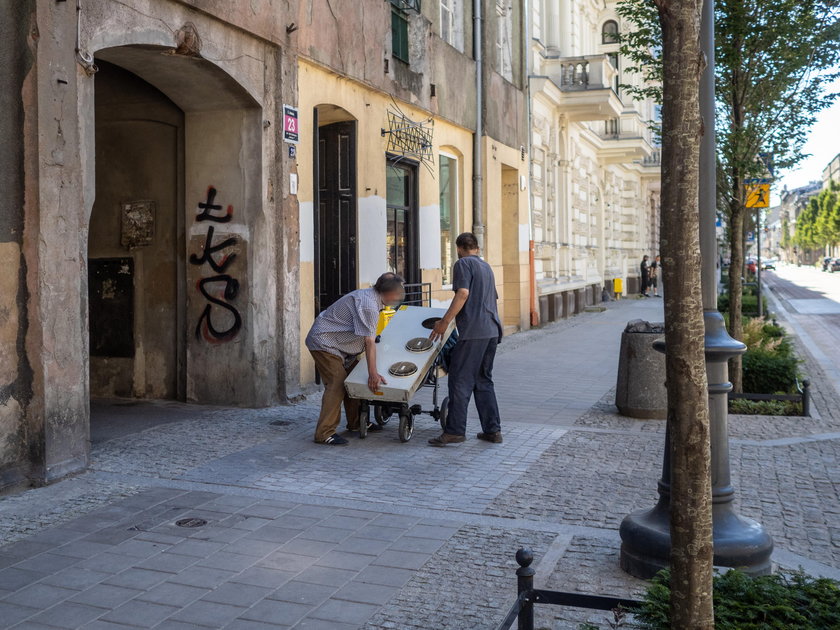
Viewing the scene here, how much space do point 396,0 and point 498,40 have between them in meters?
5.85

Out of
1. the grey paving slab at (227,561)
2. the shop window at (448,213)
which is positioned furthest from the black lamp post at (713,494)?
the shop window at (448,213)

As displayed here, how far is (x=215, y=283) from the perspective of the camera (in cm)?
1030

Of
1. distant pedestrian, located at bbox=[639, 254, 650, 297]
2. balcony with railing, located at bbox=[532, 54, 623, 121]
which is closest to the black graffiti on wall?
balcony with railing, located at bbox=[532, 54, 623, 121]

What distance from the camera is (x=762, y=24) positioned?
1030cm

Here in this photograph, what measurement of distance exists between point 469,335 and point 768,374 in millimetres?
4434

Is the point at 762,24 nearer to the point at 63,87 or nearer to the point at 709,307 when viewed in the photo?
the point at 709,307

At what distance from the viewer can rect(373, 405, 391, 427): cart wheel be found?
891cm

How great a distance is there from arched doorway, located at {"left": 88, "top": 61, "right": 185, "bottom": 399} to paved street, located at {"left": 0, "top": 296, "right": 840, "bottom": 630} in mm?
1161

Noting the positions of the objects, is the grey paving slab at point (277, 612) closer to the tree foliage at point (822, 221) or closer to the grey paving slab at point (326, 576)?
the grey paving slab at point (326, 576)

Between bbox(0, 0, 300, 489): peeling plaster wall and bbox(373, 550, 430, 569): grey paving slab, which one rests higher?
bbox(0, 0, 300, 489): peeling plaster wall

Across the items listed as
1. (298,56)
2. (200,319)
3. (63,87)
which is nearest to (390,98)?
(298,56)

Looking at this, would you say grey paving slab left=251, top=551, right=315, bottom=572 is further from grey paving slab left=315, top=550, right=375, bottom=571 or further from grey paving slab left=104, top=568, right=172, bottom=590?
grey paving slab left=104, top=568, right=172, bottom=590

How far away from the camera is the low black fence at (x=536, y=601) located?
3570 mm

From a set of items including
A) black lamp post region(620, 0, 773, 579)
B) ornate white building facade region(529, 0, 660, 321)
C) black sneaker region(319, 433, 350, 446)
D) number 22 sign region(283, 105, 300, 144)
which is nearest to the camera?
black lamp post region(620, 0, 773, 579)
